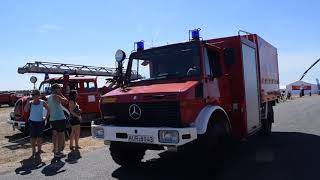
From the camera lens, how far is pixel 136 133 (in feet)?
23.5

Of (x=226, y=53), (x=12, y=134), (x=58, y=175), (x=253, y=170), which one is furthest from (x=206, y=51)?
(x=12, y=134)

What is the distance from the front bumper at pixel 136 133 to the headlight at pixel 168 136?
4 cm

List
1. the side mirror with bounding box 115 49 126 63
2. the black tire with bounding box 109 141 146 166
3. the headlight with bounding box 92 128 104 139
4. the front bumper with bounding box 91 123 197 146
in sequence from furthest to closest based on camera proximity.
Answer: the side mirror with bounding box 115 49 126 63 → the black tire with bounding box 109 141 146 166 → the headlight with bounding box 92 128 104 139 → the front bumper with bounding box 91 123 197 146

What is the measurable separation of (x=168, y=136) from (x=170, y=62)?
6.08 ft

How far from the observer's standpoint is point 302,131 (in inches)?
546

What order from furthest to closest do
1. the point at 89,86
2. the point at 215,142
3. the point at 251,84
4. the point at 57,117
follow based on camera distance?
the point at 89,86
the point at 57,117
the point at 251,84
the point at 215,142

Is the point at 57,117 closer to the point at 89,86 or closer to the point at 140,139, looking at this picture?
the point at 140,139

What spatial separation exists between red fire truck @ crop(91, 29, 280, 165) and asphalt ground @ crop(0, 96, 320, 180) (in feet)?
1.70

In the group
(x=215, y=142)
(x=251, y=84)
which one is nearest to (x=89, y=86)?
(x=251, y=84)

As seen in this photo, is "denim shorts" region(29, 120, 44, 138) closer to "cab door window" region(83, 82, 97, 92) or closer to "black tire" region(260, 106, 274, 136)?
"black tire" region(260, 106, 274, 136)

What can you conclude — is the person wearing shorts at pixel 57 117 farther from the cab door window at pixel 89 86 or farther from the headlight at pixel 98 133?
the cab door window at pixel 89 86

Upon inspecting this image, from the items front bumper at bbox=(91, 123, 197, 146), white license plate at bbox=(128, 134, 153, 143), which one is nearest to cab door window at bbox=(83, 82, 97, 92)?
front bumper at bbox=(91, 123, 197, 146)

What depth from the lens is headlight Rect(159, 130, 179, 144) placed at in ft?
22.0

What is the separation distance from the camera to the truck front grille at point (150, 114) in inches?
276
